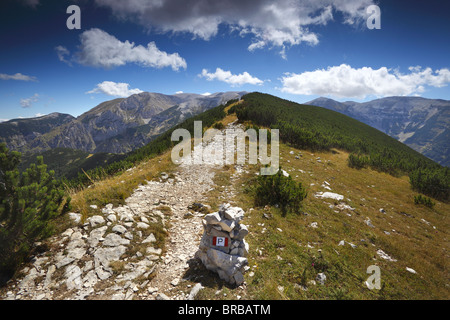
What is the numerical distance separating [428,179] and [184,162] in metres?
23.4

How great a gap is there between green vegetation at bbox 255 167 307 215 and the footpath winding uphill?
4193 mm

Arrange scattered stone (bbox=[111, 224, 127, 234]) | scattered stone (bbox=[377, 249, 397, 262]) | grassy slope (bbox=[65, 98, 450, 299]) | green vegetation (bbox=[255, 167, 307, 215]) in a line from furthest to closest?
green vegetation (bbox=[255, 167, 307, 215]) < scattered stone (bbox=[377, 249, 397, 262]) < scattered stone (bbox=[111, 224, 127, 234]) < grassy slope (bbox=[65, 98, 450, 299])

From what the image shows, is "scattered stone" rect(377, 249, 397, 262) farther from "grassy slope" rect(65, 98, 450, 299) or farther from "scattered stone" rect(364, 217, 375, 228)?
"scattered stone" rect(364, 217, 375, 228)

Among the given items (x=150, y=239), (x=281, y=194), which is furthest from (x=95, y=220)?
(x=281, y=194)

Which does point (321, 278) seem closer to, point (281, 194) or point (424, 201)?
point (281, 194)

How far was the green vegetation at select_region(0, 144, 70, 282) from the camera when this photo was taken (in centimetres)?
518

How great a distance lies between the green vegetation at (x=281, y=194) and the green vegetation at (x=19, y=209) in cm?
965

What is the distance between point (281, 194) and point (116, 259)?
343 inches

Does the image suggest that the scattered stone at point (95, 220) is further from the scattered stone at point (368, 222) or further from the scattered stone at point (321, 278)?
the scattered stone at point (368, 222)

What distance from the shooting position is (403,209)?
1250cm

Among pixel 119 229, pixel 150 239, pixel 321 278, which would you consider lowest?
pixel 321 278

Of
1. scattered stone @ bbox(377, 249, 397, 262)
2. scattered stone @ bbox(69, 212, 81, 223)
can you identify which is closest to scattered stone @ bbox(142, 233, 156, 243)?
scattered stone @ bbox(69, 212, 81, 223)

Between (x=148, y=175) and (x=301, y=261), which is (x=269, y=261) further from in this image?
(x=148, y=175)

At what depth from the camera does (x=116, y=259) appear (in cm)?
600
